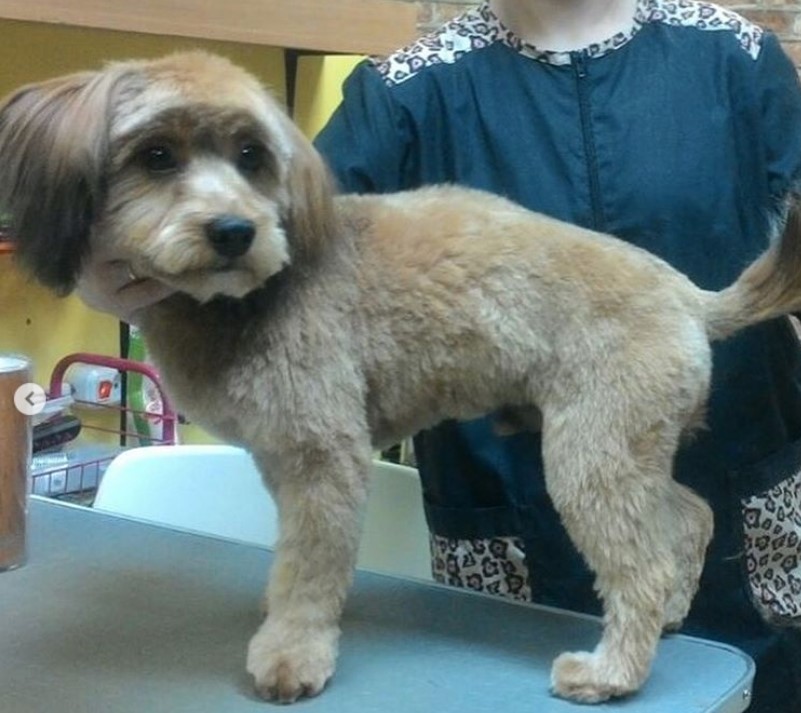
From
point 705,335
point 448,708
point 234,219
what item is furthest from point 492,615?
point 234,219

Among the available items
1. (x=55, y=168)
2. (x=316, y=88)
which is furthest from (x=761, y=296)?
(x=316, y=88)

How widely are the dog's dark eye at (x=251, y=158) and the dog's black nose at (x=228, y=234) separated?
0.07m

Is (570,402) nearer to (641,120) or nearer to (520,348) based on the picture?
(520,348)

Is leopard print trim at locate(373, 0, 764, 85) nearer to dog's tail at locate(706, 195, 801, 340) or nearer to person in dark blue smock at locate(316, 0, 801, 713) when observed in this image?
person in dark blue smock at locate(316, 0, 801, 713)

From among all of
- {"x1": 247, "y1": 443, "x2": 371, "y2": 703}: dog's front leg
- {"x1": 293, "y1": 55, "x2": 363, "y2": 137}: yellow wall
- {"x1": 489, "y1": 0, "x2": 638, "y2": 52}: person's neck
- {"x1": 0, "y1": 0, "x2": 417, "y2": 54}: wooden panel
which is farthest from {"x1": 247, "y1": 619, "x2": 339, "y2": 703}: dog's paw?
{"x1": 293, "y1": 55, "x2": 363, "y2": 137}: yellow wall

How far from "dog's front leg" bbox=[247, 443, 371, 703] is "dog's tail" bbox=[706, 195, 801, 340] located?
288 millimetres

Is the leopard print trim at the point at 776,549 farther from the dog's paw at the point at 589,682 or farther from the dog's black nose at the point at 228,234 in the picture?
the dog's black nose at the point at 228,234

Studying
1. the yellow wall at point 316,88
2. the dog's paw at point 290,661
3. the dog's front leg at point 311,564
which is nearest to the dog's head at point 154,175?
the dog's front leg at point 311,564

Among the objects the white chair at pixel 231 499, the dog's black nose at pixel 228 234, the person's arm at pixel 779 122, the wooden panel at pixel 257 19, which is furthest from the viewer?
the white chair at pixel 231 499

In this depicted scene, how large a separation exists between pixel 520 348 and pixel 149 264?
0.89ft

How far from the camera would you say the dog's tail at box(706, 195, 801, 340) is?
971mm

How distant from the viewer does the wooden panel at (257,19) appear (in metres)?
1.40

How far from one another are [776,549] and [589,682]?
424 millimetres

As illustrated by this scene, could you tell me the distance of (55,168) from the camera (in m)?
0.91
